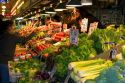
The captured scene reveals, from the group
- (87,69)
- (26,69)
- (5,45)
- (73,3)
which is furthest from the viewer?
(73,3)

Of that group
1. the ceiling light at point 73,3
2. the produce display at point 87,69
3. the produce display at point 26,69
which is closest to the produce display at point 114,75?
the produce display at point 87,69

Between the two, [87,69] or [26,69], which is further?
[26,69]

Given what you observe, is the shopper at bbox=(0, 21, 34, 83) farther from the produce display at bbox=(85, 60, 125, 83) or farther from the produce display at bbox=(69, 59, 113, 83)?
the produce display at bbox=(85, 60, 125, 83)

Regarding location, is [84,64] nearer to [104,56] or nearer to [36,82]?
[104,56]

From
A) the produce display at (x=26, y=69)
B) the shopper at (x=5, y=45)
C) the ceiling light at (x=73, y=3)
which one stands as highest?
the ceiling light at (x=73, y=3)

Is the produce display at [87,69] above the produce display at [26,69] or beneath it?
Result: above

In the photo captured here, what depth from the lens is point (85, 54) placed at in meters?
4.04

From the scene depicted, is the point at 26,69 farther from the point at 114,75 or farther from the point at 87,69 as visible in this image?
the point at 114,75

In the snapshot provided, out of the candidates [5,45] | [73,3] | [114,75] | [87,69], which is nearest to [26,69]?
[5,45]

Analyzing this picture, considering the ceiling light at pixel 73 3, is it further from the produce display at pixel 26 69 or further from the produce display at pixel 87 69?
the produce display at pixel 87 69

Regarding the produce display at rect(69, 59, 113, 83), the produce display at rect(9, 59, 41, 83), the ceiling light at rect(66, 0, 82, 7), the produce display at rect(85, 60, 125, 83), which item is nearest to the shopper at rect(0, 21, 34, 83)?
the produce display at rect(9, 59, 41, 83)

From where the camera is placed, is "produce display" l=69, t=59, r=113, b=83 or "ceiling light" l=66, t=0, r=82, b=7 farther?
"ceiling light" l=66, t=0, r=82, b=7

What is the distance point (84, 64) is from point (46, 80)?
51.4 inches

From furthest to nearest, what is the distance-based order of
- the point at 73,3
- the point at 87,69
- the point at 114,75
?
the point at 73,3
the point at 87,69
the point at 114,75
